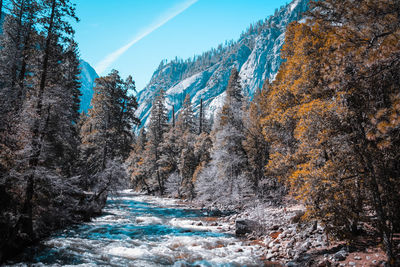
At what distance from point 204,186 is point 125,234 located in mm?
13276

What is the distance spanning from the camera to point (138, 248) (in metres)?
10.8

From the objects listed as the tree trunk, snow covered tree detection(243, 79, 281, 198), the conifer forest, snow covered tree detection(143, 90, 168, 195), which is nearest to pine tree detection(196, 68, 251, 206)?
snow covered tree detection(243, 79, 281, 198)

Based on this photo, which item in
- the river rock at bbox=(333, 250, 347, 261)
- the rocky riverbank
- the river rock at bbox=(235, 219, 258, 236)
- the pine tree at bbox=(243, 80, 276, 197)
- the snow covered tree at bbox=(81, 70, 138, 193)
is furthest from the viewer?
the pine tree at bbox=(243, 80, 276, 197)

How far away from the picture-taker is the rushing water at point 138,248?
A: 8883mm

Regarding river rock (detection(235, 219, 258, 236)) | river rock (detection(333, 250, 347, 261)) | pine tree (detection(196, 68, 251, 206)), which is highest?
pine tree (detection(196, 68, 251, 206))

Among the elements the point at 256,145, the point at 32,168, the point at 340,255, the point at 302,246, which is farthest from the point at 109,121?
the point at 340,255

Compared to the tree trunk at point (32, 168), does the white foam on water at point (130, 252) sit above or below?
below

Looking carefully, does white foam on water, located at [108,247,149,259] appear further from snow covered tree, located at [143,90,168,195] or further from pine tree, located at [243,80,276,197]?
snow covered tree, located at [143,90,168,195]

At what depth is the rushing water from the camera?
29.1 feet

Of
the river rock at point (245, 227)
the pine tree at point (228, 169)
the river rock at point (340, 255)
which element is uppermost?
the pine tree at point (228, 169)

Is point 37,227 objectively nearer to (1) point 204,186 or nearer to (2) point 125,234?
(2) point 125,234

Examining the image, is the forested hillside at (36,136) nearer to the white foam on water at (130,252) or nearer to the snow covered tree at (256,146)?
the white foam on water at (130,252)

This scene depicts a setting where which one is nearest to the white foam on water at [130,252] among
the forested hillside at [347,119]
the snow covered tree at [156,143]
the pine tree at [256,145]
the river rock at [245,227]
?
the river rock at [245,227]

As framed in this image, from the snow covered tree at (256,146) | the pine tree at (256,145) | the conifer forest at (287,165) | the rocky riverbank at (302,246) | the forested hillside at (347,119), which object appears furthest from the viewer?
the pine tree at (256,145)
